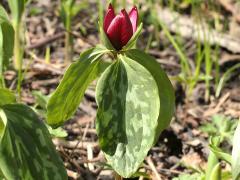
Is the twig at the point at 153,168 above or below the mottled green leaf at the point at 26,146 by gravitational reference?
below

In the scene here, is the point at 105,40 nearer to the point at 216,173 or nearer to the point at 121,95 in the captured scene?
the point at 121,95

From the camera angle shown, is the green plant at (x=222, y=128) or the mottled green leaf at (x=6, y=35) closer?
the mottled green leaf at (x=6, y=35)

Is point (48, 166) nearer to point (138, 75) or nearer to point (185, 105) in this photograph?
point (138, 75)

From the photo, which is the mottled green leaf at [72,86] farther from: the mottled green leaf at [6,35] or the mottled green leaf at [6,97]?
the mottled green leaf at [6,35]

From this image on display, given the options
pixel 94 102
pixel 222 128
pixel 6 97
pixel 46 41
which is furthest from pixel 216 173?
pixel 46 41

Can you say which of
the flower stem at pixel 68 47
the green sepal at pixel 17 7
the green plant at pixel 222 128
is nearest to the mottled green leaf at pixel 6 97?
the green sepal at pixel 17 7

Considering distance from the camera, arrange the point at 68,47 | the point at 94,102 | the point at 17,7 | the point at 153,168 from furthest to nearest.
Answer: the point at 68,47, the point at 94,102, the point at 153,168, the point at 17,7

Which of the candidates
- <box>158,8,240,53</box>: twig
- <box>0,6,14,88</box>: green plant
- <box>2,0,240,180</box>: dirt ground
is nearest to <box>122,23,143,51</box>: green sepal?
<box>0,6,14,88</box>: green plant
